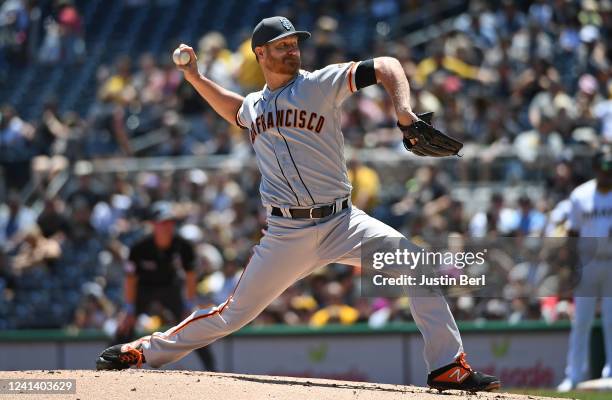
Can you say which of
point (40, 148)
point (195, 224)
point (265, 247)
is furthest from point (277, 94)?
point (40, 148)

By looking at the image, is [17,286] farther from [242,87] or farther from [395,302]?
[395,302]

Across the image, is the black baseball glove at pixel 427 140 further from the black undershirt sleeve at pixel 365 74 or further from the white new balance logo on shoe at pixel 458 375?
the white new balance logo on shoe at pixel 458 375

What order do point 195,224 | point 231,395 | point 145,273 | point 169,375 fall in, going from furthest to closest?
point 195,224 < point 145,273 < point 169,375 < point 231,395

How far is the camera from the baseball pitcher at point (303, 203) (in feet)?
Answer: 20.1

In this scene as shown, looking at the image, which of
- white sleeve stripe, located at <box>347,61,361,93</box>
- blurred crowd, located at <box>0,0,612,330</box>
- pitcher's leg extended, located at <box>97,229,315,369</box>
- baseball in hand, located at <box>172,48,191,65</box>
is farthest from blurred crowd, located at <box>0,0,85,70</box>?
white sleeve stripe, located at <box>347,61,361,93</box>

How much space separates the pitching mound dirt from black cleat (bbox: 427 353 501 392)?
50 millimetres

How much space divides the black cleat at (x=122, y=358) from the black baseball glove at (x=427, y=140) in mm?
2050

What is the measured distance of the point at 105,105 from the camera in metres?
15.6

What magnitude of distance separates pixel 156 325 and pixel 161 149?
365cm

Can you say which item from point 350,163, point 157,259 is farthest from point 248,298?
point 350,163

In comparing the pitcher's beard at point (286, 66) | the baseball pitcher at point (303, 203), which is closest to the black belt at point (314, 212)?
the baseball pitcher at point (303, 203)

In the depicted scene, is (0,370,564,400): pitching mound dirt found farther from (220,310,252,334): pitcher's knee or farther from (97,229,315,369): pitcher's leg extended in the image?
(220,310,252,334): pitcher's knee

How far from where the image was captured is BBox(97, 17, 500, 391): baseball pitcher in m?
6.12

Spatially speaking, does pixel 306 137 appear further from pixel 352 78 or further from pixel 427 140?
pixel 427 140
